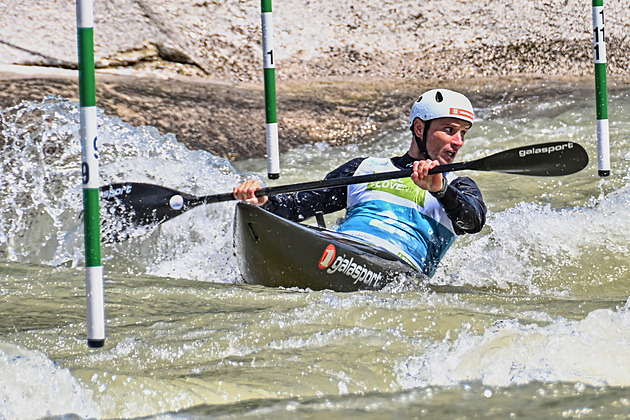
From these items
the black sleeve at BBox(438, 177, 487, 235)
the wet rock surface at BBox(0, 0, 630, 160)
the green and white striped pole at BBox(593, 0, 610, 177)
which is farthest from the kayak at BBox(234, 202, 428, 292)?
the wet rock surface at BBox(0, 0, 630, 160)

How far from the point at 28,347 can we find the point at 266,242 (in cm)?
125

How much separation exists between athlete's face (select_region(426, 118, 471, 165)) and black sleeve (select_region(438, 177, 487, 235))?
19 cm

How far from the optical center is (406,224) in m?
4.23

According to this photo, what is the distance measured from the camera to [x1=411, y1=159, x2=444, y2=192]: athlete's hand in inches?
150

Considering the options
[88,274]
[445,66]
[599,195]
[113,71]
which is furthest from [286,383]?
[445,66]

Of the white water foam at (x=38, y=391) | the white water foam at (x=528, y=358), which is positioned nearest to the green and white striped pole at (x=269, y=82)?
the white water foam at (x=528, y=358)

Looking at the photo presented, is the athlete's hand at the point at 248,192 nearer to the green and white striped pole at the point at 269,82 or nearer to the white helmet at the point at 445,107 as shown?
the white helmet at the point at 445,107

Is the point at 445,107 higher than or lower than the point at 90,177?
higher

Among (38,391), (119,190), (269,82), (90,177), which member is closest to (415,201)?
Result: (119,190)

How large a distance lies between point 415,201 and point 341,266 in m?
0.56

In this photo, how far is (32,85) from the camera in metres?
7.69

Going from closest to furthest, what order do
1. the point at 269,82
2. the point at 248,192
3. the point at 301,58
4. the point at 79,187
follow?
the point at 248,192 < the point at 269,82 < the point at 79,187 < the point at 301,58

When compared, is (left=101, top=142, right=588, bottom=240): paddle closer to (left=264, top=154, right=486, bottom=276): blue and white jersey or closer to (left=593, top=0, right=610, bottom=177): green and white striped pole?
(left=264, top=154, right=486, bottom=276): blue and white jersey

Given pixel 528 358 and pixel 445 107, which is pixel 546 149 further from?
pixel 528 358
